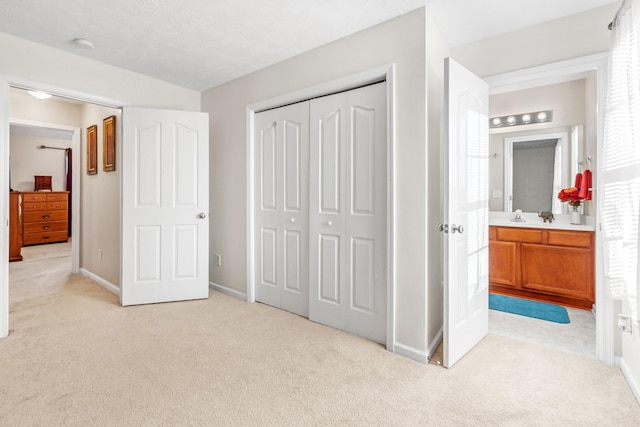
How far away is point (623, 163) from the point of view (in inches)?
67.7

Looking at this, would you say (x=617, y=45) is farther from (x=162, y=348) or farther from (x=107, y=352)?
(x=107, y=352)

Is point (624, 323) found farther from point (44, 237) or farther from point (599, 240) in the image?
point (44, 237)

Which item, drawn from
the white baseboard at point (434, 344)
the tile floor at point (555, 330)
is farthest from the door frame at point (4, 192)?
the tile floor at point (555, 330)

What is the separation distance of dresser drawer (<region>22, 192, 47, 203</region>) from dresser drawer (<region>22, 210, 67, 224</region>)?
27 centimetres

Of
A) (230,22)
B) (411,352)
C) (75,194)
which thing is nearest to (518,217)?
(411,352)

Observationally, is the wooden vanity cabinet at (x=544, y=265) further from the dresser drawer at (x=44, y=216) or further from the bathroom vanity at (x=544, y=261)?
the dresser drawer at (x=44, y=216)

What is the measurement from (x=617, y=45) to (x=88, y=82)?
13.2 feet

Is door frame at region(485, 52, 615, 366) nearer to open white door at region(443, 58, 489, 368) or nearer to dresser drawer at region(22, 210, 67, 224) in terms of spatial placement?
open white door at region(443, 58, 489, 368)

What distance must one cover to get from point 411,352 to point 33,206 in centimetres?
809

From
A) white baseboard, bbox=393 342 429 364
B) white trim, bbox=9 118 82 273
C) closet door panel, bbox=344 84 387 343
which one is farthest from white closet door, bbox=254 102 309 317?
white trim, bbox=9 118 82 273

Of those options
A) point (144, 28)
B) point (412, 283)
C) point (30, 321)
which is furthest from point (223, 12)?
point (30, 321)

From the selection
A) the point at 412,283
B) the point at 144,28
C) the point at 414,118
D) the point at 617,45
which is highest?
the point at 144,28

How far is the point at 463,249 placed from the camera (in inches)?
87.7

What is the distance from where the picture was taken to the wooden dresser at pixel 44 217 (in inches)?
263
